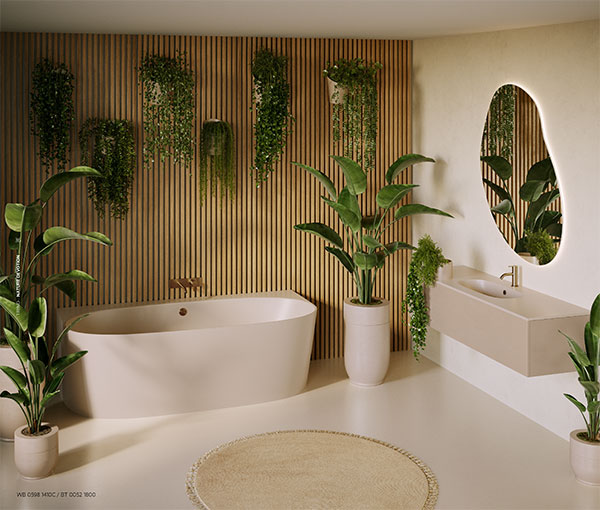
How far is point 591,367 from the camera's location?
3.69 m

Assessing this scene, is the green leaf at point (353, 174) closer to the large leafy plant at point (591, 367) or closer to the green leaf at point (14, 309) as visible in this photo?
the large leafy plant at point (591, 367)

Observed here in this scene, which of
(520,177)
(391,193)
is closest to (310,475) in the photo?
(391,193)

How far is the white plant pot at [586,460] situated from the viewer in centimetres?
360

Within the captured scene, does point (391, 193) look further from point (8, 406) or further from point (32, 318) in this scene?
point (8, 406)

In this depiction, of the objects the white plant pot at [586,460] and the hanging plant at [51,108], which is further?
the hanging plant at [51,108]

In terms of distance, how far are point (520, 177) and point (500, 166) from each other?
27cm

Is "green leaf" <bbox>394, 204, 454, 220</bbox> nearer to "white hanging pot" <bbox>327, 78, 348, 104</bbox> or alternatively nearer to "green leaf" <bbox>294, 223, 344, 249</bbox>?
"green leaf" <bbox>294, 223, 344, 249</bbox>

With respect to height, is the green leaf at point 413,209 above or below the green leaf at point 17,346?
above

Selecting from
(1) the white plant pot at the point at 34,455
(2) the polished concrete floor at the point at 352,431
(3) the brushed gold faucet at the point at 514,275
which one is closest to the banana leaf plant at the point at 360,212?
(3) the brushed gold faucet at the point at 514,275

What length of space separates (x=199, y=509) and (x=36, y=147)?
10.1ft

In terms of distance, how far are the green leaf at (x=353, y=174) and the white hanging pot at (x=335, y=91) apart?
2.60 feet

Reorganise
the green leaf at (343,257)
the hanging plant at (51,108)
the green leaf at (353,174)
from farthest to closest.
→ the green leaf at (343,257) < the green leaf at (353,174) < the hanging plant at (51,108)

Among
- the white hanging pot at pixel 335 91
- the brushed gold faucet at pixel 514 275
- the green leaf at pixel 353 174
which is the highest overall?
the white hanging pot at pixel 335 91

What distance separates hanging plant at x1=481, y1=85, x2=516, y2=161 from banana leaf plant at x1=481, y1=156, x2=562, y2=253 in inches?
3.0
